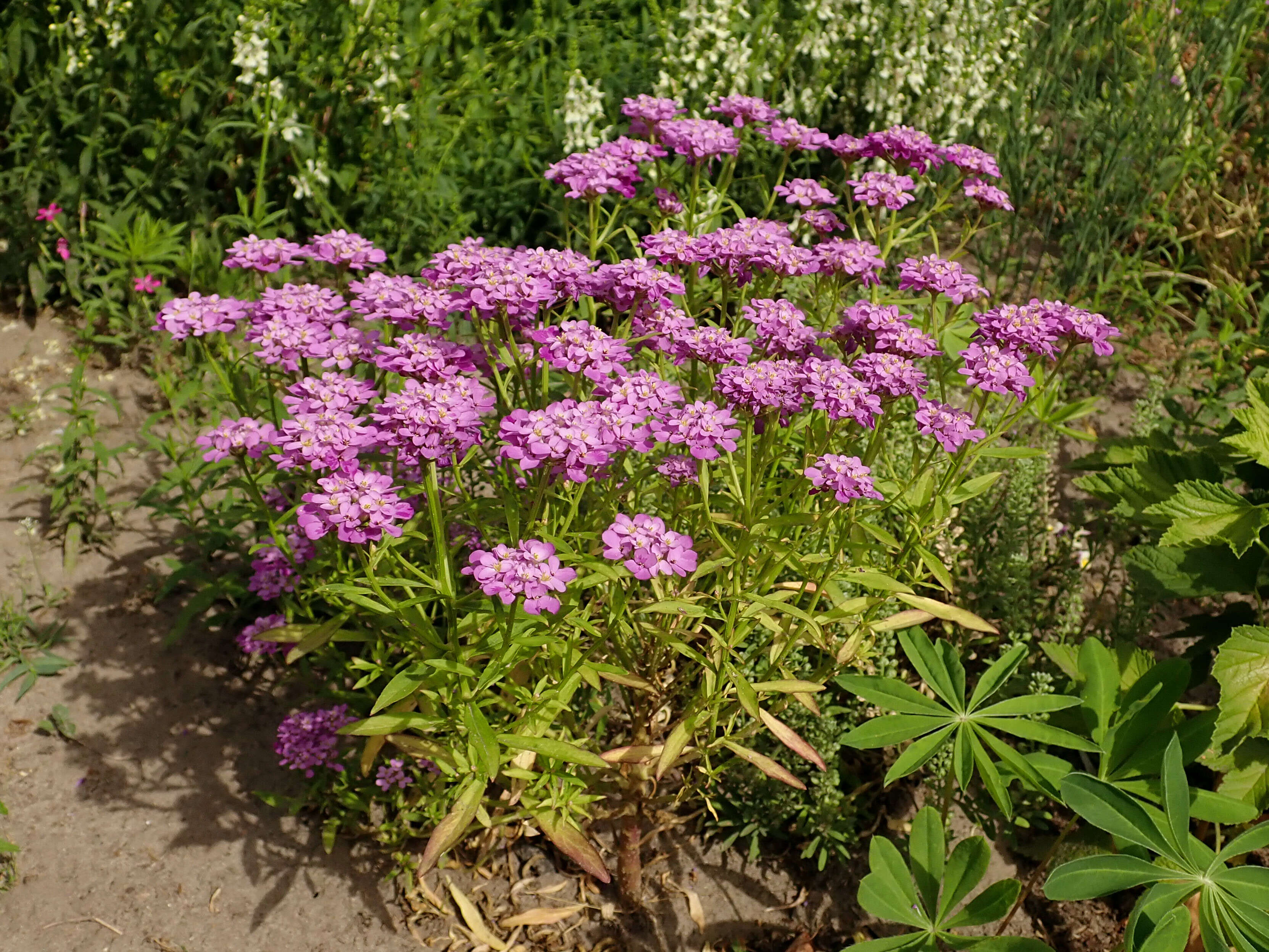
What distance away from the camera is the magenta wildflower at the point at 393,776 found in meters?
2.72

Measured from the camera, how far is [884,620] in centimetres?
254

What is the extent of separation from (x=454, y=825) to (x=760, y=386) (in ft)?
3.64

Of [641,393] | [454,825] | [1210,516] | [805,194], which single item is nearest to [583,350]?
[641,393]

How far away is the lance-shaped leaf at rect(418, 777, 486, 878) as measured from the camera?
7.22 feet

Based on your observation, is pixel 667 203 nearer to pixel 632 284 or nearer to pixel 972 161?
pixel 632 284

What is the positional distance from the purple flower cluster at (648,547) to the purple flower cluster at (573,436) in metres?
0.12

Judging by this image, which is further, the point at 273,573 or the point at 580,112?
the point at 580,112

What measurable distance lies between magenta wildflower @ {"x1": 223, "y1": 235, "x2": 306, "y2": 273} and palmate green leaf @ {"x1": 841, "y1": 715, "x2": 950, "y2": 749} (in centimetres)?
168

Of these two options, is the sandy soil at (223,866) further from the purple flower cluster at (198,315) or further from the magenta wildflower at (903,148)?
the magenta wildflower at (903,148)

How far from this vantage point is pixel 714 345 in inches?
82.8

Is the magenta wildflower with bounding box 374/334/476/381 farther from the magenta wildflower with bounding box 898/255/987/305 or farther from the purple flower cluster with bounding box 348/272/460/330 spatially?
the magenta wildflower with bounding box 898/255/987/305

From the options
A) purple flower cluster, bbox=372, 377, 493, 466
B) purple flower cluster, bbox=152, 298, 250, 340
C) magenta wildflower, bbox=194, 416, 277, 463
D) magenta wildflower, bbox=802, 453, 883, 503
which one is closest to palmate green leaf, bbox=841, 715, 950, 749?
magenta wildflower, bbox=802, 453, 883, 503

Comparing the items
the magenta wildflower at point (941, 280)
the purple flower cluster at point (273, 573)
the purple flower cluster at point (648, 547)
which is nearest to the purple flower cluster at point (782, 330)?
the magenta wildflower at point (941, 280)

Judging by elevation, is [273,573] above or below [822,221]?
below
